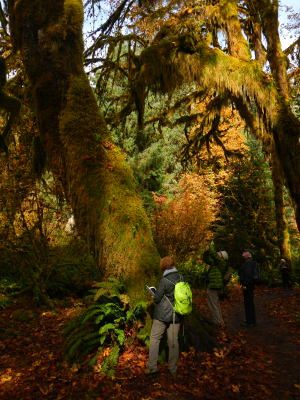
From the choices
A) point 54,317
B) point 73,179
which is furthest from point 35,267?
point 73,179

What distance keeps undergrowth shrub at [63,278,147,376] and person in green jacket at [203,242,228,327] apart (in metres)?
2.25

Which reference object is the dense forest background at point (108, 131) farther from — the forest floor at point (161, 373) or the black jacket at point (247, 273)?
the black jacket at point (247, 273)

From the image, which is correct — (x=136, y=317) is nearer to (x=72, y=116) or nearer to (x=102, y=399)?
(x=102, y=399)

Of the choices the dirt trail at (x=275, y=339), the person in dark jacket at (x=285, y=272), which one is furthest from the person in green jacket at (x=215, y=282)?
the person in dark jacket at (x=285, y=272)

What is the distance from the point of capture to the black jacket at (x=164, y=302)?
376cm

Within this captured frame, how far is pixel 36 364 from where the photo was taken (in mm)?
4344

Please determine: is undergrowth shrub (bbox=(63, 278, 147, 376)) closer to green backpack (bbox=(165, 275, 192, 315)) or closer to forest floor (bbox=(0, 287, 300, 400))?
forest floor (bbox=(0, 287, 300, 400))

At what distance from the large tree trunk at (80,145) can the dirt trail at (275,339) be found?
224 centimetres

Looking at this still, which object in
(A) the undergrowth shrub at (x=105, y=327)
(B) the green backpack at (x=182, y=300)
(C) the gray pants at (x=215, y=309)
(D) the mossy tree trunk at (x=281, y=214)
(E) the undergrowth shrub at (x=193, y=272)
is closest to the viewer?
(B) the green backpack at (x=182, y=300)

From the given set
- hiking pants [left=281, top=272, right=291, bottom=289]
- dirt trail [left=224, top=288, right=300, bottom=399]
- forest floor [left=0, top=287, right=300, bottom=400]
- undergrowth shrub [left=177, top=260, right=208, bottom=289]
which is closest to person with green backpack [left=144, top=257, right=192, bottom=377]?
forest floor [left=0, top=287, right=300, bottom=400]

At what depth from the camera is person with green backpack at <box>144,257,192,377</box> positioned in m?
3.65

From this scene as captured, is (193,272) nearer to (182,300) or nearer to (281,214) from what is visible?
(281,214)

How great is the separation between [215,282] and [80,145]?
12.9 feet

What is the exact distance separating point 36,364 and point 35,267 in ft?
12.5
